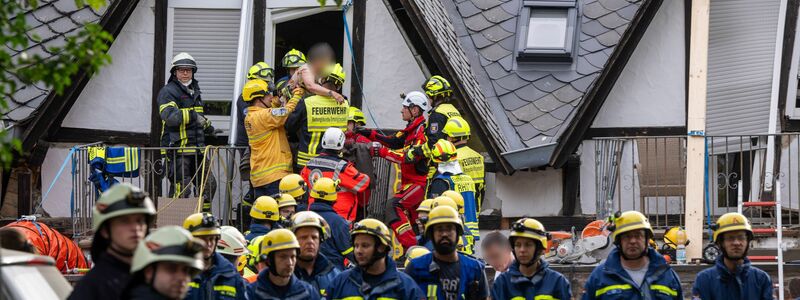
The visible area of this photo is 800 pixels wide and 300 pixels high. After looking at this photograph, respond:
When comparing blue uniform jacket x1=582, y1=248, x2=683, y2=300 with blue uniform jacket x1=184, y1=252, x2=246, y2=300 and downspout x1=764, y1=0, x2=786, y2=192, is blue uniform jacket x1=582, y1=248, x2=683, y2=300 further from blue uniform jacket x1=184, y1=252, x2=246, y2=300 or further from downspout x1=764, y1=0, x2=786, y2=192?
downspout x1=764, y1=0, x2=786, y2=192

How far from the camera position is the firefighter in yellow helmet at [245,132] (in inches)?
752

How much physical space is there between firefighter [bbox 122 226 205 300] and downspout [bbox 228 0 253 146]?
35.0ft

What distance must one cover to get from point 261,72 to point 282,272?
646 cm

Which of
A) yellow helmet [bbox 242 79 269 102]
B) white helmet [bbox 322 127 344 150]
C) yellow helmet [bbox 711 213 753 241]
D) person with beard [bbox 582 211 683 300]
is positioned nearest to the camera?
person with beard [bbox 582 211 683 300]

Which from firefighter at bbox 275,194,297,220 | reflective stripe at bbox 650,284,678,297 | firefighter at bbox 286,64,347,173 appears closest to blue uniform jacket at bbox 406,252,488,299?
Answer: reflective stripe at bbox 650,284,678,297

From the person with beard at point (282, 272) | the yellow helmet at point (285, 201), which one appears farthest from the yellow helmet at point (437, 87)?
the person with beard at point (282, 272)

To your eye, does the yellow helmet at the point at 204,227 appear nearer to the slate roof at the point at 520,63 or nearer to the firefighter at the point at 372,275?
the firefighter at the point at 372,275

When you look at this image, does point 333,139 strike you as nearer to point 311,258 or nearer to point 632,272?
point 311,258

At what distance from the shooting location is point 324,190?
16.7 m

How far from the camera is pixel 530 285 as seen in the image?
1343 cm

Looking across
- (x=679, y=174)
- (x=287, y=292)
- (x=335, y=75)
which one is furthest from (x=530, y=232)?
(x=679, y=174)

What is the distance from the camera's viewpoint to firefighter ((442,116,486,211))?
18609 millimetres

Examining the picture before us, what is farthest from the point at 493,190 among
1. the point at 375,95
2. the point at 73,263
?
the point at 73,263

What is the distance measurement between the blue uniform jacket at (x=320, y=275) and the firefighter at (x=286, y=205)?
242 cm
